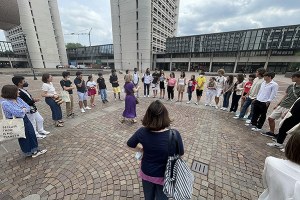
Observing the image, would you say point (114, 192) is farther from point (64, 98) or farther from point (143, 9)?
point (143, 9)

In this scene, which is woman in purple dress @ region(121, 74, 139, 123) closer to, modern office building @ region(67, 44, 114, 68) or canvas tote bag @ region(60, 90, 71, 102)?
canvas tote bag @ region(60, 90, 71, 102)

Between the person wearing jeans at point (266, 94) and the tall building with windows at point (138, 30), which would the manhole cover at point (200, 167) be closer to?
the person wearing jeans at point (266, 94)

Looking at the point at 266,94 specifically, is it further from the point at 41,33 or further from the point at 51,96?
the point at 41,33

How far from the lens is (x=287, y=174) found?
1.08 meters

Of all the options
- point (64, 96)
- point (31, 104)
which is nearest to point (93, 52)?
point (64, 96)

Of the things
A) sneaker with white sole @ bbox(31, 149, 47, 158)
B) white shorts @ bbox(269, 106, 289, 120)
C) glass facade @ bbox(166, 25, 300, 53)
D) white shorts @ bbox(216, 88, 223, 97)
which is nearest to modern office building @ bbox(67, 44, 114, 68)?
glass facade @ bbox(166, 25, 300, 53)

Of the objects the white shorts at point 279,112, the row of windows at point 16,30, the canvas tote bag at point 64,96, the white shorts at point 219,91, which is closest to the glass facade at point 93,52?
the row of windows at point 16,30

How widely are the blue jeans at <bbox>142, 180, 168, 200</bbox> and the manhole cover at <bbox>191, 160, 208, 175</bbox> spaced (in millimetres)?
1644

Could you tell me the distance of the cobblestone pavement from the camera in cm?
269

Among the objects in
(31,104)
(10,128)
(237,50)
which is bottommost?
(10,128)

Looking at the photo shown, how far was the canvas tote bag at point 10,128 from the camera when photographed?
113 inches

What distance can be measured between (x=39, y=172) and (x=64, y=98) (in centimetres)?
324

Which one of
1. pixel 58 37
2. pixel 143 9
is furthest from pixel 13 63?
pixel 143 9

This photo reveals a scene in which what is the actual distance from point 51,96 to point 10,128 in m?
2.13
